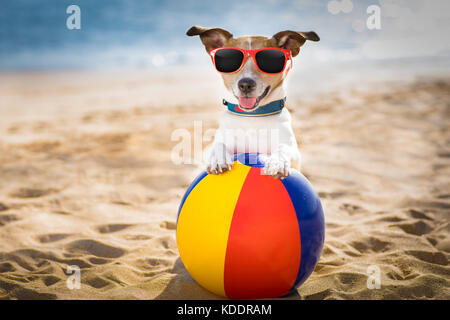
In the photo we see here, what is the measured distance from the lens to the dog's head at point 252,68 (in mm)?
3225

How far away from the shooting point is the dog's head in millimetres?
3225

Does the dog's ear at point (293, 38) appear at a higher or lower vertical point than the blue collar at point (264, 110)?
higher

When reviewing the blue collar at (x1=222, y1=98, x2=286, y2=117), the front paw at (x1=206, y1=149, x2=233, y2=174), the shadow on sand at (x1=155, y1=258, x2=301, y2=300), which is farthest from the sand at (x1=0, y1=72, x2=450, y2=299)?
the blue collar at (x1=222, y1=98, x2=286, y2=117)

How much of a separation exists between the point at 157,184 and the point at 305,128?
4304mm

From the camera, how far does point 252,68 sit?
3242 mm

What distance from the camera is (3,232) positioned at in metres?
4.37

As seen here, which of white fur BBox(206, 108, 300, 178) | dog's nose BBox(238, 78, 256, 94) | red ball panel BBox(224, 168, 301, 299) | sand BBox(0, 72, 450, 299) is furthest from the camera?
sand BBox(0, 72, 450, 299)

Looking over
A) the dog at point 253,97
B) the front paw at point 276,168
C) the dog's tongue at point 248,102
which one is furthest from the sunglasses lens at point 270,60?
the front paw at point 276,168

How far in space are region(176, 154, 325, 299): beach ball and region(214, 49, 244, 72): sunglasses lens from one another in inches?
31.3

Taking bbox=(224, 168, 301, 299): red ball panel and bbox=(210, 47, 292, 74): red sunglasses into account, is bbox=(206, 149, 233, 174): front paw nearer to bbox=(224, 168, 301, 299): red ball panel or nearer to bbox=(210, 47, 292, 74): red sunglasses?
bbox=(224, 168, 301, 299): red ball panel

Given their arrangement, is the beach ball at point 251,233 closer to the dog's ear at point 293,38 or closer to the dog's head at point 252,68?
the dog's head at point 252,68

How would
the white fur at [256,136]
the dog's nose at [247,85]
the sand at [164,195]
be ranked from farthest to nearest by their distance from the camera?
the sand at [164,195] → the white fur at [256,136] → the dog's nose at [247,85]

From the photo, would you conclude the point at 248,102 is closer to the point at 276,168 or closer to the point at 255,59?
the point at 255,59

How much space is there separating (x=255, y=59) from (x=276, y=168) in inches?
35.3
